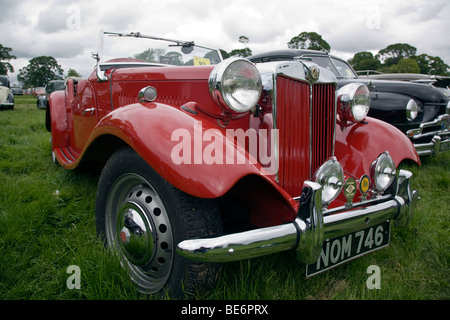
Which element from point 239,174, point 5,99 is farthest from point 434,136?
point 5,99

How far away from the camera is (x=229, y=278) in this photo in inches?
62.0

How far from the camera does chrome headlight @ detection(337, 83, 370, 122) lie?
2.09 meters

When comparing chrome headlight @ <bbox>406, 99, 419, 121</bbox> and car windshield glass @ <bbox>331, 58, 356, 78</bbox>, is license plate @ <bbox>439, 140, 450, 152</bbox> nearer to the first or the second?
Answer: chrome headlight @ <bbox>406, 99, 419, 121</bbox>

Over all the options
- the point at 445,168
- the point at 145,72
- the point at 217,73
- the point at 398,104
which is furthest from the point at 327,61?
the point at 217,73

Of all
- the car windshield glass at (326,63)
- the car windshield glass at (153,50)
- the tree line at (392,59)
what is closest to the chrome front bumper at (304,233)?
the car windshield glass at (153,50)

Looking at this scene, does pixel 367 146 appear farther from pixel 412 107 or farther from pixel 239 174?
pixel 412 107

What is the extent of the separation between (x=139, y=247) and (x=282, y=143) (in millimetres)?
878

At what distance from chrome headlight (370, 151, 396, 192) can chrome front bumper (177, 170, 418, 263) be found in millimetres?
99

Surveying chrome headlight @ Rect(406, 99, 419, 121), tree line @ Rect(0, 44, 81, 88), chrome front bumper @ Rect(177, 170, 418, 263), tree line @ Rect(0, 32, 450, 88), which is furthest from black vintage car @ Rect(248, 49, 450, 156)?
tree line @ Rect(0, 44, 81, 88)

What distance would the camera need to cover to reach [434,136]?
4047mm

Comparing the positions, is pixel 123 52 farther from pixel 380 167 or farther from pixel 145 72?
pixel 380 167

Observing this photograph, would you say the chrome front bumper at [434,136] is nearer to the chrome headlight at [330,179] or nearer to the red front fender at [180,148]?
the chrome headlight at [330,179]

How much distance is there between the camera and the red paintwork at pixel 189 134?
1270 mm

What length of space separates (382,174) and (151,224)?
49.1 inches
